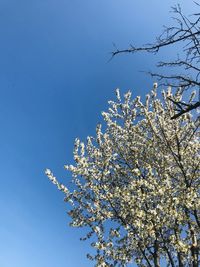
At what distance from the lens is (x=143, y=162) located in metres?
17.4

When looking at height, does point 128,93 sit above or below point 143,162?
above

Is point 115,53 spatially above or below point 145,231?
below

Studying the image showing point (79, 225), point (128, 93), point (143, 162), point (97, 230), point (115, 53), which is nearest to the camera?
point (115, 53)

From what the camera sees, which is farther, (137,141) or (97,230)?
(137,141)

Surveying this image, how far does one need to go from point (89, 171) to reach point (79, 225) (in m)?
2.23

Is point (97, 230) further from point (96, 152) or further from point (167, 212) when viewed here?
point (96, 152)

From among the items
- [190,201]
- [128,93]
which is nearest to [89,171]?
[190,201]

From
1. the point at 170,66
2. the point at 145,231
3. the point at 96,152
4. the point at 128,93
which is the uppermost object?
the point at 128,93

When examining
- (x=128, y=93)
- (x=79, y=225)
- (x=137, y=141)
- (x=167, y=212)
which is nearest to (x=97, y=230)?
(x=79, y=225)

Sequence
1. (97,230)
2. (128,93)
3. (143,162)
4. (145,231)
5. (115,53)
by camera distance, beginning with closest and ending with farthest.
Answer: (115,53), (145,231), (97,230), (143,162), (128,93)

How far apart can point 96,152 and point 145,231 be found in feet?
18.4

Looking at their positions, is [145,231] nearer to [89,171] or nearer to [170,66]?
[89,171]

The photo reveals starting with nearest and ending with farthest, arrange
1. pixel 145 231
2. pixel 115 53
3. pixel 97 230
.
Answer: pixel 115 53 < pixel 145 231 < pixel 97 230

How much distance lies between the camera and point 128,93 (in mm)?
20516
